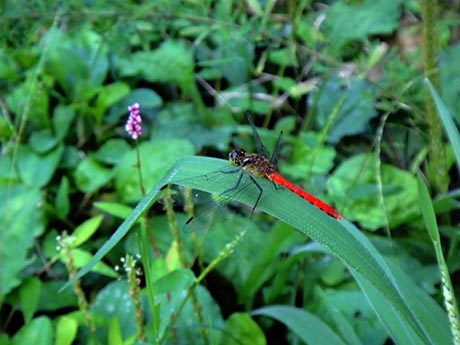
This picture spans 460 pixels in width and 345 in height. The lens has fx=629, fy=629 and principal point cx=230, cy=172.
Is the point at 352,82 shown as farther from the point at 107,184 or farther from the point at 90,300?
the point at 90,300

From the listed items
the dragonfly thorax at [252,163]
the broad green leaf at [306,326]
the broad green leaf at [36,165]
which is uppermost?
the dragonfly thorax at [252,163]

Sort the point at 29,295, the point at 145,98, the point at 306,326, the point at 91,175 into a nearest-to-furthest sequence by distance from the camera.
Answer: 1. the point at 306,326
2. the point at 29,295
3. the point at 91,175
4. the point at 145,98

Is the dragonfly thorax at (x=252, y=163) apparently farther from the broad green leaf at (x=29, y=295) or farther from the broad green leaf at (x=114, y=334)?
the broad green leaf at (x=29, y=295)

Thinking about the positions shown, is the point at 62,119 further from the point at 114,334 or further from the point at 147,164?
the point at 114,334

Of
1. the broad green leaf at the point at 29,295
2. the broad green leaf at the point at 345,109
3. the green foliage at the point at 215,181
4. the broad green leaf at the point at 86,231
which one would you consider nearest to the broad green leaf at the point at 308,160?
the green foliage at the point at 215,181

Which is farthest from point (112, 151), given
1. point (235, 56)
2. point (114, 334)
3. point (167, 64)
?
point (114, 334)

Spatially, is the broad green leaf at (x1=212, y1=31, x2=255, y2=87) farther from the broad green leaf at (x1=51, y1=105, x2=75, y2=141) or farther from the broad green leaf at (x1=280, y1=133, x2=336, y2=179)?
the broad green leaf at (x1=51, y1=105, x2=75, y2=141)
